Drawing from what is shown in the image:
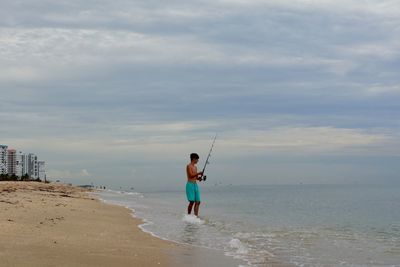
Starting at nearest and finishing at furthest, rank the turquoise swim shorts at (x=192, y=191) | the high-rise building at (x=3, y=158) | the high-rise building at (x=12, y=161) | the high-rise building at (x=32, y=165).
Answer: the turquoise swim shorts at (x=192, y=191)
the high-rise building at (x=3, y=158)
the high-rise building at (x=12, y=161)
the high-rise building at (x=32, y=165)

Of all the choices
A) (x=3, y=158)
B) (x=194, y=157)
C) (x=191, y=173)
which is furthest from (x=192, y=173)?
(x=3, y=158)

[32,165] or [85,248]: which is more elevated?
[32,165]

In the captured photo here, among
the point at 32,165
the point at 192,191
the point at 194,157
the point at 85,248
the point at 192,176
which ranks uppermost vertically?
the point at 32,165

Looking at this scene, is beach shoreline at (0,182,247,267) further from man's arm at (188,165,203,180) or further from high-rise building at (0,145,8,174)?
high-rise building at (0,145,8,174)

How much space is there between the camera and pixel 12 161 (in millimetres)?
115062

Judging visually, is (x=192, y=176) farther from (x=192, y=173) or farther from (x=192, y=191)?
(x=192, y=191)

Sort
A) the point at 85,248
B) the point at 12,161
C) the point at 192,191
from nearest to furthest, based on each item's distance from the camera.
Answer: the point at 85,248, the point at 192,191, the point at 12,161

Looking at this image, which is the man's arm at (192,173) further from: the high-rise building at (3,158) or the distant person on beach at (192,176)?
the high-rise building at (3,158)

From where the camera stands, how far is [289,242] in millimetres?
11938

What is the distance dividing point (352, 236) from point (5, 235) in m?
9.80

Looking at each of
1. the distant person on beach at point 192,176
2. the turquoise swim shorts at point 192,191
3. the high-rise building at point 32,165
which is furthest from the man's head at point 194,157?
the high-rise building at point 32,165

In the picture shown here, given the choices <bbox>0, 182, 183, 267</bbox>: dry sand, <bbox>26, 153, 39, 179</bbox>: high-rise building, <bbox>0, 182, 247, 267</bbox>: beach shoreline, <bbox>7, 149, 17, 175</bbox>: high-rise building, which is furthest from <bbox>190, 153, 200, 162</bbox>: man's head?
<bbox>26, 153, 39, 179</bbox>: high-rise building

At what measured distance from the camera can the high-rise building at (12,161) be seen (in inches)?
4469

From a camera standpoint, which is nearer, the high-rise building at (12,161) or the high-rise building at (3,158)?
the high-rise building at (3,158)
